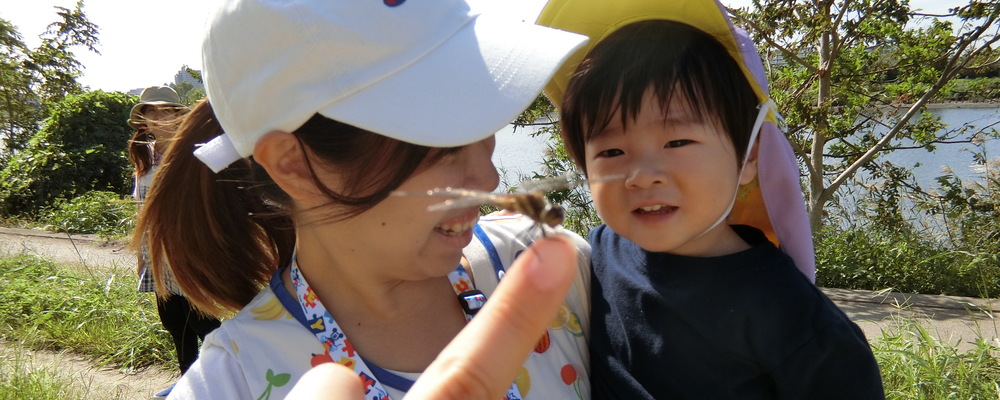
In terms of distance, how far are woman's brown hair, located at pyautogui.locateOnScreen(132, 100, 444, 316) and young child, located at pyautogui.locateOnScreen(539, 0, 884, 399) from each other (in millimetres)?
706

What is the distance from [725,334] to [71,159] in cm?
1307

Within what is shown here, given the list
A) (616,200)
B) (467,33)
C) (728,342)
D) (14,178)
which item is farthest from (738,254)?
(14,178)

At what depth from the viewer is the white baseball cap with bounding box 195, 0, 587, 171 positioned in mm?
1194

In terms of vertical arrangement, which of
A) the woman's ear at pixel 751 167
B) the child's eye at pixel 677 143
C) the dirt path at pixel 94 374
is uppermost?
the child's eye at pixel 677 143

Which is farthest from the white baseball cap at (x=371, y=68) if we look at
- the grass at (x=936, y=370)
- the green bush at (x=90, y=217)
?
the green bush at (x=90, y=217)

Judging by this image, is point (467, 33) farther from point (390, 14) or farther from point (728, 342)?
point (728, 342)

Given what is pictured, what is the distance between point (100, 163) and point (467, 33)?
1281 centimetres

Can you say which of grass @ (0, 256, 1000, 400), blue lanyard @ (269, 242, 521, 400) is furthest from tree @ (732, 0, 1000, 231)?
blue lanyard @ (269, 242, 521, 400)

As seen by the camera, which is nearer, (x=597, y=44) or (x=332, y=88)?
(x=332, y=88)

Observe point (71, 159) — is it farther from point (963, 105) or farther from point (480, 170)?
point (963, 105)

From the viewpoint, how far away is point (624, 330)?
1.63 metres

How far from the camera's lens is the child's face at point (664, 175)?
1.53 metres

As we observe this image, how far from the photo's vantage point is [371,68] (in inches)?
48.0

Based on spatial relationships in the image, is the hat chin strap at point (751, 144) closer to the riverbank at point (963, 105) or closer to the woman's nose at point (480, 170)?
the woman's nose at point (480, 170)
